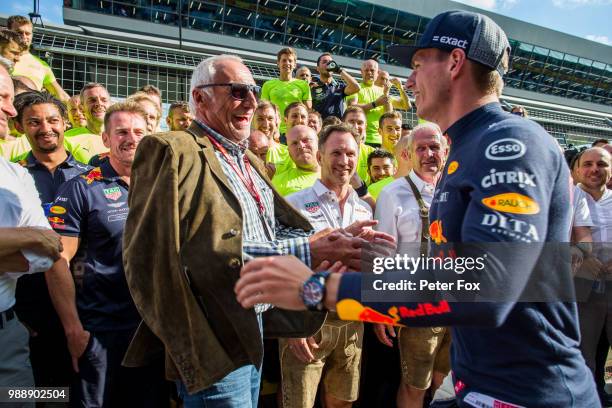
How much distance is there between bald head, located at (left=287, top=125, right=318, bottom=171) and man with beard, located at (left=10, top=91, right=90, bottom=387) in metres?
1.92

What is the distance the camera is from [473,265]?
115 cm

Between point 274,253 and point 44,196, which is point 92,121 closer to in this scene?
point 44,196

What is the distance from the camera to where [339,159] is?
345cm

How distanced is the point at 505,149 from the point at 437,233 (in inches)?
15.8

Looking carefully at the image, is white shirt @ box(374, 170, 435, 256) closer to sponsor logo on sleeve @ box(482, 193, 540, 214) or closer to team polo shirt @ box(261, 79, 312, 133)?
sponsor logo on sleeve @ box(482, 193, 540, 214)

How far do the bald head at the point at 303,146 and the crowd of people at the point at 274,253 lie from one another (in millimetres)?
28

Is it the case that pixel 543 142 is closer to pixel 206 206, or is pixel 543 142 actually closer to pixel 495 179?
pixel 495 179

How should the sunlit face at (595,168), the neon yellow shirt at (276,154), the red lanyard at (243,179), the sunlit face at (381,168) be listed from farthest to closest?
the neon yellow shirt at (276,154), the sunlit face at (381,168), the sunlit face at (595,168), the red lanyard at (243,179)

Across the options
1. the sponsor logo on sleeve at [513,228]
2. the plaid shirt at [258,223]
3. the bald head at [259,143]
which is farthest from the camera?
the bald head at [259,143]

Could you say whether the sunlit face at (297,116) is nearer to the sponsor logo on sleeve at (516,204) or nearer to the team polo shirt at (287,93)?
the team polo shirt at (287,93)

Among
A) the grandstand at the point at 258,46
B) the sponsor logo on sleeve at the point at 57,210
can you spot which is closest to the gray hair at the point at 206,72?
the sponsor logo on sleeve at the point at 57,210

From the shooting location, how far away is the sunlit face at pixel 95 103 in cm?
445

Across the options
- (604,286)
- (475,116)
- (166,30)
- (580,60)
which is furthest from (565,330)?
(580,60)

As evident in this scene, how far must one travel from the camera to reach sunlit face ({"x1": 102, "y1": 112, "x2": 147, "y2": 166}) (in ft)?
9.70
